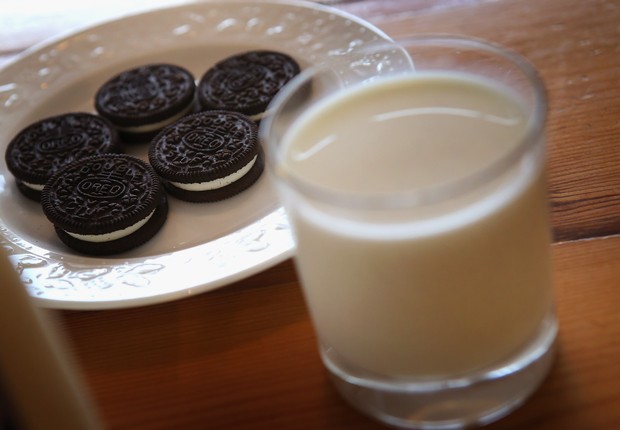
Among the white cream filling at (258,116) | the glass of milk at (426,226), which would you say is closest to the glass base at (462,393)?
the glass of milk at (426,226)

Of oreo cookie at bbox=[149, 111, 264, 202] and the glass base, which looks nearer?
the glass base

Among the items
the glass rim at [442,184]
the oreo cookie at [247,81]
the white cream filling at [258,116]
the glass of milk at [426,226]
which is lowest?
the white cream filling at [258,116]

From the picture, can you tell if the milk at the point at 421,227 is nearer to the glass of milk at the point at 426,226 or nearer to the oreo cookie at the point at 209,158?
the glass of milk at the point at 426,226

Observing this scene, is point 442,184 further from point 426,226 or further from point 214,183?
point 214,183

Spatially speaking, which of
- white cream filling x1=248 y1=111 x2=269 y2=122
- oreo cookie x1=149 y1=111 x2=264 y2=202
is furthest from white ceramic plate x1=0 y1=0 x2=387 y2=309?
white cream filling x1=248 y1=111 x2=269 y2=122

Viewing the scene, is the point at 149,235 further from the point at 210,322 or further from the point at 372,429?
the point at 372,429

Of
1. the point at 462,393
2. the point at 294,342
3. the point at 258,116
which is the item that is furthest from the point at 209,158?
the point at 462,393

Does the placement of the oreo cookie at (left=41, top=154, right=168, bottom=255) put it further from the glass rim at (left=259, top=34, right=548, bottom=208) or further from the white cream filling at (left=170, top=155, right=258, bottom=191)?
the glass rim at (left=259, top=34, right=548, bottom=208)

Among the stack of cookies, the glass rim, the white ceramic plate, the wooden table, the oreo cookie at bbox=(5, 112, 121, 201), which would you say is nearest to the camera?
the glass rim
